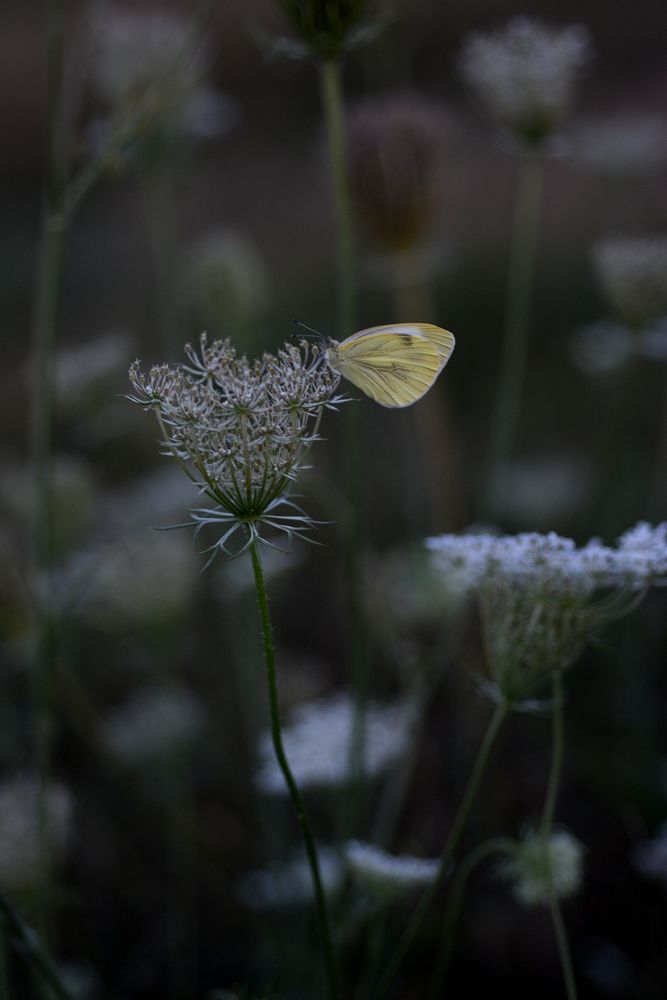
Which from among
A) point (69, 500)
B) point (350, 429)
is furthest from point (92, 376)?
point (350, 429)

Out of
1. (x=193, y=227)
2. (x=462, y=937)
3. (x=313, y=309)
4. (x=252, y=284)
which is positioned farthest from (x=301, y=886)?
(x=193, y=227)

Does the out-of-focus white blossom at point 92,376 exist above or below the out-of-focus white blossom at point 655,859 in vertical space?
above

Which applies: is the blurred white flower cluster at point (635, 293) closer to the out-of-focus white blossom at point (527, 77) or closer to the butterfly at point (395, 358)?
the out-of-focus white blossom at point (527, 77)

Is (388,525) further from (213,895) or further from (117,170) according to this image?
(117,170)

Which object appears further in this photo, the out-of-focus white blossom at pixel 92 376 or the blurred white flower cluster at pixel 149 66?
the blurred white flower cluster at pixel 149 66

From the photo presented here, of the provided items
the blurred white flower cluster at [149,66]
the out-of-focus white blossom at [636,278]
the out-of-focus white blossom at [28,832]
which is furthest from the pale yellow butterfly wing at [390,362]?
the blurred white flower cluster at [149,66]

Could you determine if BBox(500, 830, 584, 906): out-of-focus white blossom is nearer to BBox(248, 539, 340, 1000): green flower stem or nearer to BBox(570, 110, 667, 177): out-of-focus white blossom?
BBox(248, 539, 340, 1000): green flower stem
